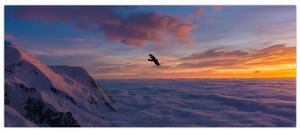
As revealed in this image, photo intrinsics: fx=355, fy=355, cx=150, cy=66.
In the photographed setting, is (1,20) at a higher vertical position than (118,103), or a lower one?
higher

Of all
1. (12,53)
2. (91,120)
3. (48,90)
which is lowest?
(91,120)

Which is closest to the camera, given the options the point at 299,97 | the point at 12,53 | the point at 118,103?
the point at 12,53
